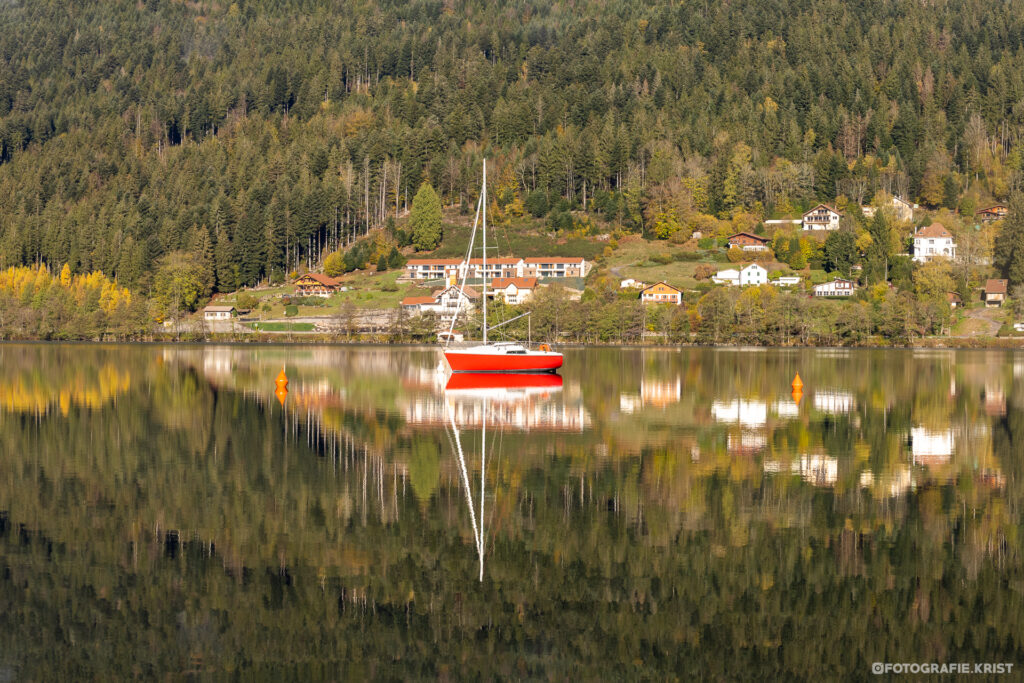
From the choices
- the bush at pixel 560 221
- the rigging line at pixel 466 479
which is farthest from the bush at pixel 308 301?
the rigging line at pixel 466 479

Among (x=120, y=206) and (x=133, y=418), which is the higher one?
(x=120, y=206)

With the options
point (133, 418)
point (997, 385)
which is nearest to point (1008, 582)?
point (133, 418)

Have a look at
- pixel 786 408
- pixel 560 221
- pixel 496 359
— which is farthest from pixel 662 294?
pixel 786 408

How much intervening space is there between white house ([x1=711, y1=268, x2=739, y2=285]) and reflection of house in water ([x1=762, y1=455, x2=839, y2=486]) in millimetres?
123208

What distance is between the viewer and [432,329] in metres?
135

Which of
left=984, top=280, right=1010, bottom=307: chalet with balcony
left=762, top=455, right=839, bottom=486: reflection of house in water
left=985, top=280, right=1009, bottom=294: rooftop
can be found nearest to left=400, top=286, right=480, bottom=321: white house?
left=984, top=280, right=1010, bottom=307: chalet with balcony

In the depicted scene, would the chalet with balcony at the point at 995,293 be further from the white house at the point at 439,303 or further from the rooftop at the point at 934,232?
the white house at the point at 439,303

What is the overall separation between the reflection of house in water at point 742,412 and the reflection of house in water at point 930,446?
524 centimetres

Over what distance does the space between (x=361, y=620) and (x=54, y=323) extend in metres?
144

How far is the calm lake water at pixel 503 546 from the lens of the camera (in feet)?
46.0

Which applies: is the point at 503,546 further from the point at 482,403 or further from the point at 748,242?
the point at 748,242

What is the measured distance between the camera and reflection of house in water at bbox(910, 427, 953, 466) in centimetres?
2886

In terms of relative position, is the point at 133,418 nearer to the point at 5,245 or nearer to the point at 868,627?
→ the point at 868,627

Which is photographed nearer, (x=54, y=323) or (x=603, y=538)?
(x=603, y=538)
